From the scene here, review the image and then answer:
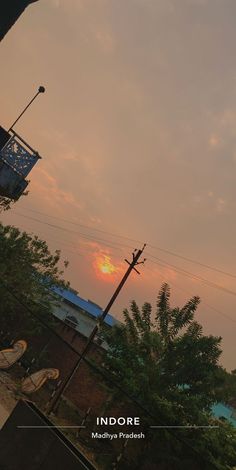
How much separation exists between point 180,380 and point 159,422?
310cm

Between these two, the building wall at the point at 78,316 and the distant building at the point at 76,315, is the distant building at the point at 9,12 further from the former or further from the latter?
the building wall at the point at 78,316

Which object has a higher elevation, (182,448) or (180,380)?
(180,380)

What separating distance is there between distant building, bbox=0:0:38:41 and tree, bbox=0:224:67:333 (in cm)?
1699

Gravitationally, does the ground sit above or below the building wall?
below

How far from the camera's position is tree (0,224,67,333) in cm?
2508

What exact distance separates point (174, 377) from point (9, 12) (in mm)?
17403

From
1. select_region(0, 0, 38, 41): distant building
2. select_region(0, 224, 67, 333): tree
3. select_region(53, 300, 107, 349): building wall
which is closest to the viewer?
select_region(0, 0, 38, 41): distant building

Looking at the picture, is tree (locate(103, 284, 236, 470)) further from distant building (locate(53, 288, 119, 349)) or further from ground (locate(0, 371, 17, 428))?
distant building (locate(53, 288, 119, 349))

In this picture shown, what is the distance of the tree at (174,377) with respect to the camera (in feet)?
53.1

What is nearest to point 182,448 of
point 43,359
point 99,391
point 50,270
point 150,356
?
point 150,356

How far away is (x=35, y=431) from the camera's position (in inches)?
291

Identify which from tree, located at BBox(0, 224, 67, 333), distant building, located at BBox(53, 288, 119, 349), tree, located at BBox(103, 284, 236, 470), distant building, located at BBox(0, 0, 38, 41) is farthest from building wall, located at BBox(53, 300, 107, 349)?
distant building, located at BBox(0, 0, 38, 41)

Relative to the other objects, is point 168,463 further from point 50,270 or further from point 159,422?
point 50,270

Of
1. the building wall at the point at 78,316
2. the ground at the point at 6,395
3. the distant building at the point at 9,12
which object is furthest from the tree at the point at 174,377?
the building wall at the point at 78,316
